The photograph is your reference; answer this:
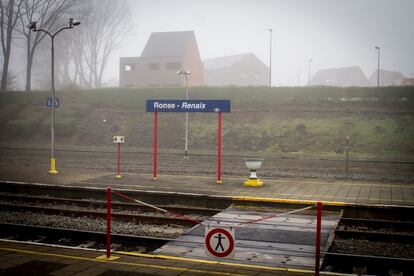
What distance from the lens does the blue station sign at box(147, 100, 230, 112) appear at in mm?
15703

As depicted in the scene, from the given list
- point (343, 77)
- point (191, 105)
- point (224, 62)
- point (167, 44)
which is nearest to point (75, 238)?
point (191, 105)

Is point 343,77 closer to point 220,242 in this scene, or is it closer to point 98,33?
→ point 98,33

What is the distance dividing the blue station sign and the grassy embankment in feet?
52.2

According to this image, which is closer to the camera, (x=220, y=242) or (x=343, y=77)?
(x=220, y=242)

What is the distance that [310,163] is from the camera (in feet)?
84.1

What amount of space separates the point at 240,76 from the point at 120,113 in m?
39.8

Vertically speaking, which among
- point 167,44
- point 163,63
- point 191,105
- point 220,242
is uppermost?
point 167,44

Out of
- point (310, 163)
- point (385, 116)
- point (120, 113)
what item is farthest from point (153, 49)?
point (310, 163)

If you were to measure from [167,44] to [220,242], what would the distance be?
58363 mm

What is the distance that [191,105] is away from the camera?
53.1 feet

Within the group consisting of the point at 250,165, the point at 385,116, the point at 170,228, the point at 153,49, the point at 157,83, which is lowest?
the point at 170,228

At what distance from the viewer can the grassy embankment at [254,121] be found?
3191 cm

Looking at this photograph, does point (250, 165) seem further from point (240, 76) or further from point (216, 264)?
point (240, 76)

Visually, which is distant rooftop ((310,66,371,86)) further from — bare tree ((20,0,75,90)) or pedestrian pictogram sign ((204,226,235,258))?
pedestrian pictogram sign ((204,226,235,258))
